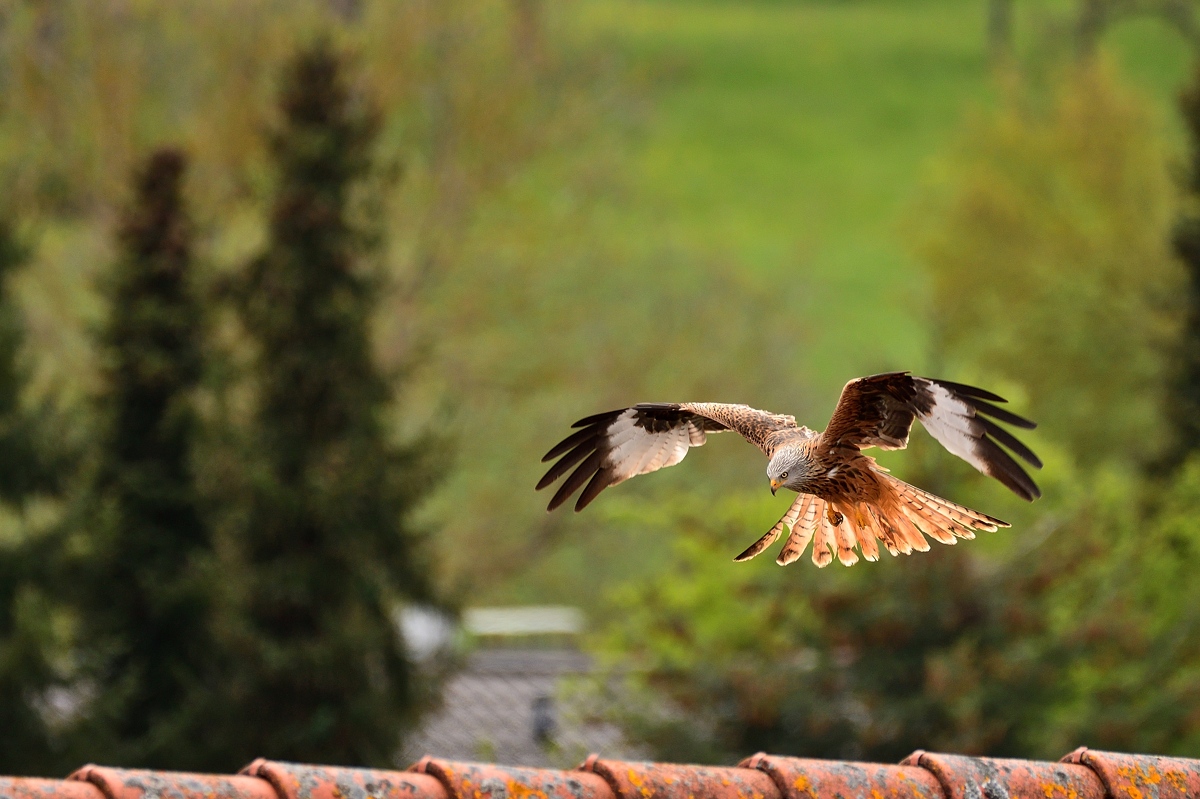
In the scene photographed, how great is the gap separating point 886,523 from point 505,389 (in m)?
15.8

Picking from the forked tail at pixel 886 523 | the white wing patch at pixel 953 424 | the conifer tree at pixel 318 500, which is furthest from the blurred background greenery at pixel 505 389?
the white wing patch at pixel 953 424

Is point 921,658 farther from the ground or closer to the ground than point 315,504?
closer to the ground

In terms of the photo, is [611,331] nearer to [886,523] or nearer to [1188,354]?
[1188,354]

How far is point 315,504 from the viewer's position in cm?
1028

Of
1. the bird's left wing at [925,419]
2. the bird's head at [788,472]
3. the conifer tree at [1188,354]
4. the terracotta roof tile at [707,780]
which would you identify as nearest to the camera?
the terracotta roof tile at [707,780]

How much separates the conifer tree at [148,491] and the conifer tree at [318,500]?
0.66 m

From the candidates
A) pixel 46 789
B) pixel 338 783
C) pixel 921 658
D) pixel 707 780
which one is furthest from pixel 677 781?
pixel 921 658

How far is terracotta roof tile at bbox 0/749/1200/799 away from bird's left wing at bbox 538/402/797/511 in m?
1.34

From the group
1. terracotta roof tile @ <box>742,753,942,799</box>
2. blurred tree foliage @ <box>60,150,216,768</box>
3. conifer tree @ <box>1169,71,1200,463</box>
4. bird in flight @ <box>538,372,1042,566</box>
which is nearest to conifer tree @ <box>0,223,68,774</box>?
blurred tree foliage @ <box>60,150,216,768</box>

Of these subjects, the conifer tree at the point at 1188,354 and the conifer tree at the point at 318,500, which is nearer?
the conifer tree at the point at 318,500

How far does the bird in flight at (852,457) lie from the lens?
14.2 feet

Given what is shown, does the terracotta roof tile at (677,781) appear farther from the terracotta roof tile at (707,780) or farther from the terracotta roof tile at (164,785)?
the terracotta roof tile at (164,785)

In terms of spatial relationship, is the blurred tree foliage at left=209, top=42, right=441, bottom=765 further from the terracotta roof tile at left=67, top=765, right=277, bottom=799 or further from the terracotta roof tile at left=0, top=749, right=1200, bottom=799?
the terracotta roof tile at left=67, top=765, right=277, bottom=799

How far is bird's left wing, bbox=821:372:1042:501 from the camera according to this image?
14.0 ft
